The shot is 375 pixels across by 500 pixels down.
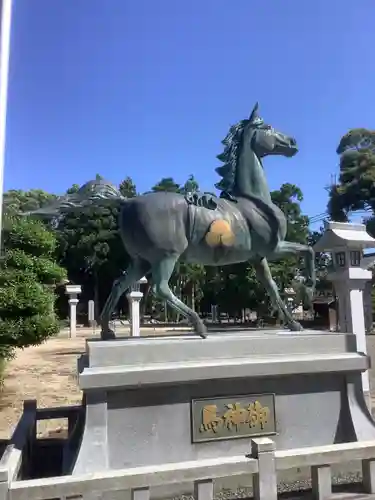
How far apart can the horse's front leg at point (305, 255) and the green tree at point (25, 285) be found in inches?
177

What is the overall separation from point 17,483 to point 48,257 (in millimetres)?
6107

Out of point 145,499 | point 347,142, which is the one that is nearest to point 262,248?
point 145,499

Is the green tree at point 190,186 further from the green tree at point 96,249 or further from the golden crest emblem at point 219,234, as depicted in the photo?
the green tree at point 96,249

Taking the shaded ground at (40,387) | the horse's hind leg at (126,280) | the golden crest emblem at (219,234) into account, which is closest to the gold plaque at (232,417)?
the horse's hind leg at (126,280)

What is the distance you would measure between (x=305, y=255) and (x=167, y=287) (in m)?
1.75

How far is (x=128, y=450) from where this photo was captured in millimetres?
3828

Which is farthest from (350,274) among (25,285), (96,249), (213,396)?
(96,249)

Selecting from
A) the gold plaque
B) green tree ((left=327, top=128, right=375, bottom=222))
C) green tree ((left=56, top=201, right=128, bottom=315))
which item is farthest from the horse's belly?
green tree ((left=56, top=201, right=128, bottom=315))

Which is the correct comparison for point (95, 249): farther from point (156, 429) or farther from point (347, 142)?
point (156, 429)

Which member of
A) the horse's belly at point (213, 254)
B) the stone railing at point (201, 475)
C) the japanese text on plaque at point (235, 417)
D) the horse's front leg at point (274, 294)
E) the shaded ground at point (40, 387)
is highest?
the horse's belly at point (213, 254)

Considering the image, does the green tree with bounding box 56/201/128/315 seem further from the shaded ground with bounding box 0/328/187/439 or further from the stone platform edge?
the stone platform edge

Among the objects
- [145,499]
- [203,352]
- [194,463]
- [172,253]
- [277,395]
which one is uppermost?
[172,253]

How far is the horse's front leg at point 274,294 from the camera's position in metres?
5.06

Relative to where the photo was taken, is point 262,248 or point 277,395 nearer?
point 277,395
